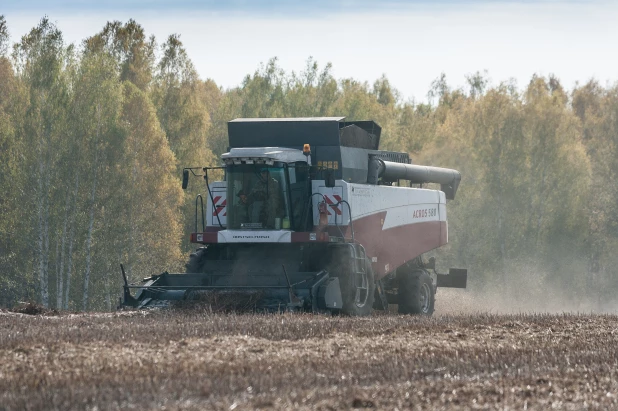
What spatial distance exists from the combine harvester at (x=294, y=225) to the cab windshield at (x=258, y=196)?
0.06 ft

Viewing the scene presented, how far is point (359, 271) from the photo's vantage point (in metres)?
18.3

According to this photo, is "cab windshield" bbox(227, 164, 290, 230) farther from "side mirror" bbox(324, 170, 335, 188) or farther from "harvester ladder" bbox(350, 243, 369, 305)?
"harvester ladder" bbox(350, 243, 369, 305)

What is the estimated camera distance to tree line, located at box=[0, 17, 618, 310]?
3831 centimetres

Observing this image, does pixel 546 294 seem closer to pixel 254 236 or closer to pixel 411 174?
pixel 411 174

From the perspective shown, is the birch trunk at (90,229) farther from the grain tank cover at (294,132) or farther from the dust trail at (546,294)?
the grain tank cover at (294,132)

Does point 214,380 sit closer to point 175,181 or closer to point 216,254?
point 216,254

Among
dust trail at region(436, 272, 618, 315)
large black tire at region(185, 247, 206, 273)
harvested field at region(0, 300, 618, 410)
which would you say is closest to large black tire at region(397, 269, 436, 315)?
large black tire at region(185, 247, 206, 273)

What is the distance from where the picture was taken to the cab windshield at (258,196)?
1819 cm

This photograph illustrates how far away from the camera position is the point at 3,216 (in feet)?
126

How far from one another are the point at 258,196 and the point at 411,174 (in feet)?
15.2

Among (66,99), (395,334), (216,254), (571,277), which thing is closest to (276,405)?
(395,334)

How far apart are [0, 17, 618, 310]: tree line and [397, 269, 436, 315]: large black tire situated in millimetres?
18620

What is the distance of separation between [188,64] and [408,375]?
43145 millimetres

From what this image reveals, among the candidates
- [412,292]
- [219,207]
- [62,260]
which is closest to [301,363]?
[219,207]
